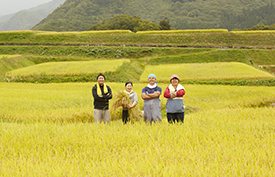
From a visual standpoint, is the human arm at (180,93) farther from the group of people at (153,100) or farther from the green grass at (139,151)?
the green grass at (139,151)

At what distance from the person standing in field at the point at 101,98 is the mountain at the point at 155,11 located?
108075 millimetres

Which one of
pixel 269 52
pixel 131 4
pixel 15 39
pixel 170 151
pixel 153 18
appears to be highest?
pixel 131 4

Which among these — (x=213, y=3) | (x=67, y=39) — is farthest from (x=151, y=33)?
(x=213, y=3)

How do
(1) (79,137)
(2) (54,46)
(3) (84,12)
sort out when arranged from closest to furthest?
(1) (79,137) → (2) (54,46) → (3) (84,12)

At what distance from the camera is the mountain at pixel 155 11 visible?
120m

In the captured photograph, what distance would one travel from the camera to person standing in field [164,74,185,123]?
222 inches

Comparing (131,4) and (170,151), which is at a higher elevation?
(131,4)

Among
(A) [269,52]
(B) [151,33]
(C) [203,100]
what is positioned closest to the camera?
(C) [203,100]

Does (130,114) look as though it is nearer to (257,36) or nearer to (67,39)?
(67,39)

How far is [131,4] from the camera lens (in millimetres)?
132625

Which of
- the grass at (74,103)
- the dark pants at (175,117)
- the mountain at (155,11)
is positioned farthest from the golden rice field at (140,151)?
the mountain at (155,11)

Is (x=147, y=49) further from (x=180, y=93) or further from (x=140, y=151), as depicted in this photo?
(x=140, y=151)

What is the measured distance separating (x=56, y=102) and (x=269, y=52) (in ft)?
130

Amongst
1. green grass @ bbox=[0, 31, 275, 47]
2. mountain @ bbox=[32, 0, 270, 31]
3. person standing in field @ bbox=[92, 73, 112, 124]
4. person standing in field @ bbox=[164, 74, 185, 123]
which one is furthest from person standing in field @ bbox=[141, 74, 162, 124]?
mountain @ bbox=[32, 0, 270, 31]
